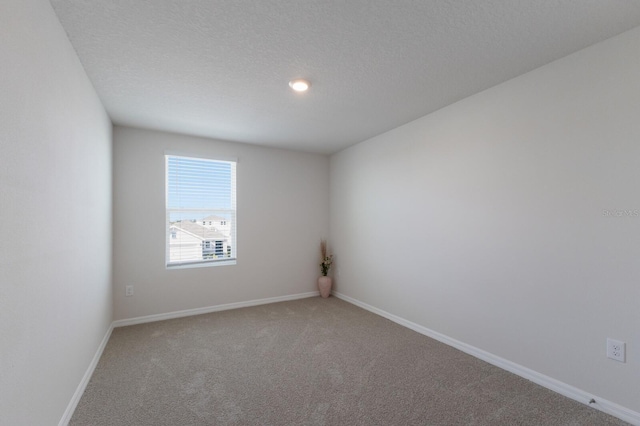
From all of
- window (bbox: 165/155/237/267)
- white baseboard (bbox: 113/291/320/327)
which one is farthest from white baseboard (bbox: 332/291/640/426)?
window (bbox: 165/155/237/267)

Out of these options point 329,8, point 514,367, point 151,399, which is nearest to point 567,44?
point 329,8

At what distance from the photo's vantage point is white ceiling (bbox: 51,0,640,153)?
1.69 meters

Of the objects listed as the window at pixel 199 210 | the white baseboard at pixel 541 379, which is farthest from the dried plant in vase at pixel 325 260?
the white baseboard at pixel 541 379

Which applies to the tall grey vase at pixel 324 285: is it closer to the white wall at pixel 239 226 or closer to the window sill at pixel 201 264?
the white wall at pixel 239 226

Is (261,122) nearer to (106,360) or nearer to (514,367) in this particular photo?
(106,360)

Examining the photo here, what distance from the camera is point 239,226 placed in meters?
4.37

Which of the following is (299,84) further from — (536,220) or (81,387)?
(81,387)

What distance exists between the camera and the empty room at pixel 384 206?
164cm

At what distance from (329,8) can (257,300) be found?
3853mm

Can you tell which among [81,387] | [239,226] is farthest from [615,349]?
[239,226]

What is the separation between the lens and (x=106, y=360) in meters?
2.68

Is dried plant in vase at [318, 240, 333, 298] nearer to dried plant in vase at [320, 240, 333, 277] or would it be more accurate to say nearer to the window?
dried plant in vase at [320, 240, 333, 277]

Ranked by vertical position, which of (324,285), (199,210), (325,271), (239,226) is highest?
(199,210)

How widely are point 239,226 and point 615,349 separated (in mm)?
4024
